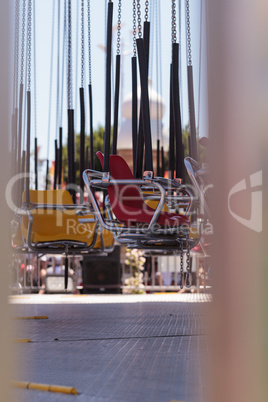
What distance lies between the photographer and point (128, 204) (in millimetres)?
4199

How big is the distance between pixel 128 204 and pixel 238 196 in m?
3.36

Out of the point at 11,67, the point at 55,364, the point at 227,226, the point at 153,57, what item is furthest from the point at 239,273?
the point at 153,57

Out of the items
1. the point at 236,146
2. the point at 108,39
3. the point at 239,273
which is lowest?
the point at 239,273

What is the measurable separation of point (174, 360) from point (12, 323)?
5.85 feet

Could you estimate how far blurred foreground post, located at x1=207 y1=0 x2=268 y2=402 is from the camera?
0.82 m

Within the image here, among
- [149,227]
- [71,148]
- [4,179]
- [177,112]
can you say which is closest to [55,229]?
[71,148]

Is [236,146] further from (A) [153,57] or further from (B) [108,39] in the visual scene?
(A) [153,57]

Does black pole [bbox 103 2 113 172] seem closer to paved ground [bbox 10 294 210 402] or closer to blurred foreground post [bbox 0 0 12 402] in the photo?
paved ground [bbox 10 294 210 402]

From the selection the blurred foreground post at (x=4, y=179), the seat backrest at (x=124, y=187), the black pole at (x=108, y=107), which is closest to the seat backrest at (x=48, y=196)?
the seat backrest at (x=124, y=187)

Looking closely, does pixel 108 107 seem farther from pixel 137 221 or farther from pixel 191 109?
pixel 137 221

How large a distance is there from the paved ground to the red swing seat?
0.63 m

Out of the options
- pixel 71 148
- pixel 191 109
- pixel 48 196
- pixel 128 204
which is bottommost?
pixel 128 204

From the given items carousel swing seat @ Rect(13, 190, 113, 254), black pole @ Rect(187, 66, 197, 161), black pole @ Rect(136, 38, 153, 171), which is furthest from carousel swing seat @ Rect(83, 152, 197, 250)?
carousel swing seat @ Rect(13, 190, 113, 254)

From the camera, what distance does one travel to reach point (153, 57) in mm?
9586
